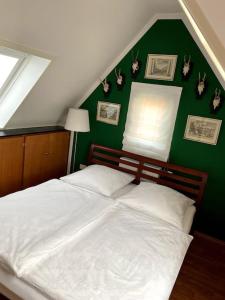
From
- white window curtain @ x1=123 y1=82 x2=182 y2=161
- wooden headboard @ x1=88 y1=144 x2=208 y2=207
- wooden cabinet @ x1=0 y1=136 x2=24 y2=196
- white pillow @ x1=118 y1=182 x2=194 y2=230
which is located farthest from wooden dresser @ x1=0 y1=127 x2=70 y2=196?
white pillow @ x1=118 y1=182 x2=194 y2=230

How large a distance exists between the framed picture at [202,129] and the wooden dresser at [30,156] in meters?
1.74

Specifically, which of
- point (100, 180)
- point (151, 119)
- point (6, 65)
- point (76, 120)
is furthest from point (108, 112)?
point (6, 65)

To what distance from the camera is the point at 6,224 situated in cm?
188

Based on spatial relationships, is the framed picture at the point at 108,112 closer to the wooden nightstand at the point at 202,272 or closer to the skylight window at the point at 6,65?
the skylight window at the point at 6,65

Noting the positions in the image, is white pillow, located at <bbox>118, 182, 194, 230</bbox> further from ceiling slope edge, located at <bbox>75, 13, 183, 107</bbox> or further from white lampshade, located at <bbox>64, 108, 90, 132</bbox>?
ceiling slope edge, located at <bbox>75, 13, 183, 107</bbox>

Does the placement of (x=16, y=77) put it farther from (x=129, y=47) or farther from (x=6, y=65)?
(x=129, y=47)

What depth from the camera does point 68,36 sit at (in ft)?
7.72

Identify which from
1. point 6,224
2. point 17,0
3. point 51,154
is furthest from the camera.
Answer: point 51,154

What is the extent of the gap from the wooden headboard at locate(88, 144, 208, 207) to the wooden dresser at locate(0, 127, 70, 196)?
19.0 inches

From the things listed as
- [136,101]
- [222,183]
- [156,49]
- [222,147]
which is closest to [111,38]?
[156,49]

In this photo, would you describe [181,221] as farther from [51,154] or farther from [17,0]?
[17,0]

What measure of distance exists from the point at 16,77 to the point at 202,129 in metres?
2.22

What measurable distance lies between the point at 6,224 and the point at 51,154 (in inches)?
64.1

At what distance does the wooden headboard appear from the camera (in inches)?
112
